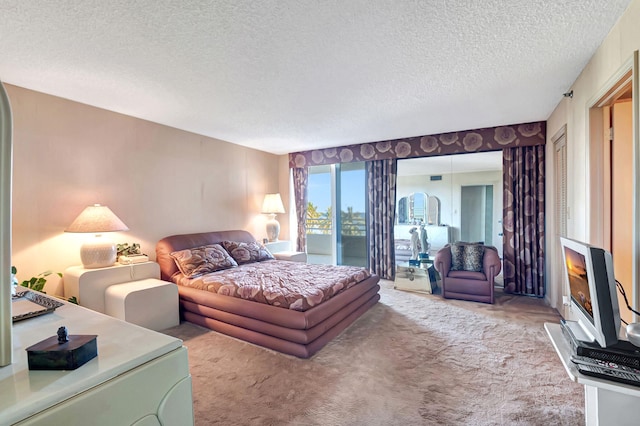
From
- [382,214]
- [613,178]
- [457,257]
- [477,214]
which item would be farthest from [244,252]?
[613,178]

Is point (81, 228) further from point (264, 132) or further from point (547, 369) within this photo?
point (547, 369)

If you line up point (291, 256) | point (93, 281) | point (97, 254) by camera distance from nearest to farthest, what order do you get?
point (93, 281), point (97, 254), point (291, 256)

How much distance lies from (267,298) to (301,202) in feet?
11.2

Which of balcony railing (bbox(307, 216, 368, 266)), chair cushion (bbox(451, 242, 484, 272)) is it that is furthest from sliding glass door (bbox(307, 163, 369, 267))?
chair cushion (bbox(451, 242, 484, 272))

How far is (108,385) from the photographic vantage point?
0.85m

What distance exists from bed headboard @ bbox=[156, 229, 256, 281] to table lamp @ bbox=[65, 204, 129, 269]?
0.62 metres

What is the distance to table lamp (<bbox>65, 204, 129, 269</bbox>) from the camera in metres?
3.02

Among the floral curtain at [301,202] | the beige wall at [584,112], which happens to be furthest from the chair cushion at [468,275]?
the floral curtain at [301,202]

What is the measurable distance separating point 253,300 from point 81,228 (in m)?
1.87

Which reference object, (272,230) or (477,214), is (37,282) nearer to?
(272,230)

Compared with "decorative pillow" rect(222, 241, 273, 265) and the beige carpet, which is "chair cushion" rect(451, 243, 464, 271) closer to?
the beige carpet

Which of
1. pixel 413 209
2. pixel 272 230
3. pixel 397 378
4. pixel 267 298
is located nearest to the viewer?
pixel 397 378

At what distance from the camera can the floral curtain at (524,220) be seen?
14.1ft

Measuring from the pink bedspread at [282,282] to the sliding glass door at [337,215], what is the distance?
1911 mm
